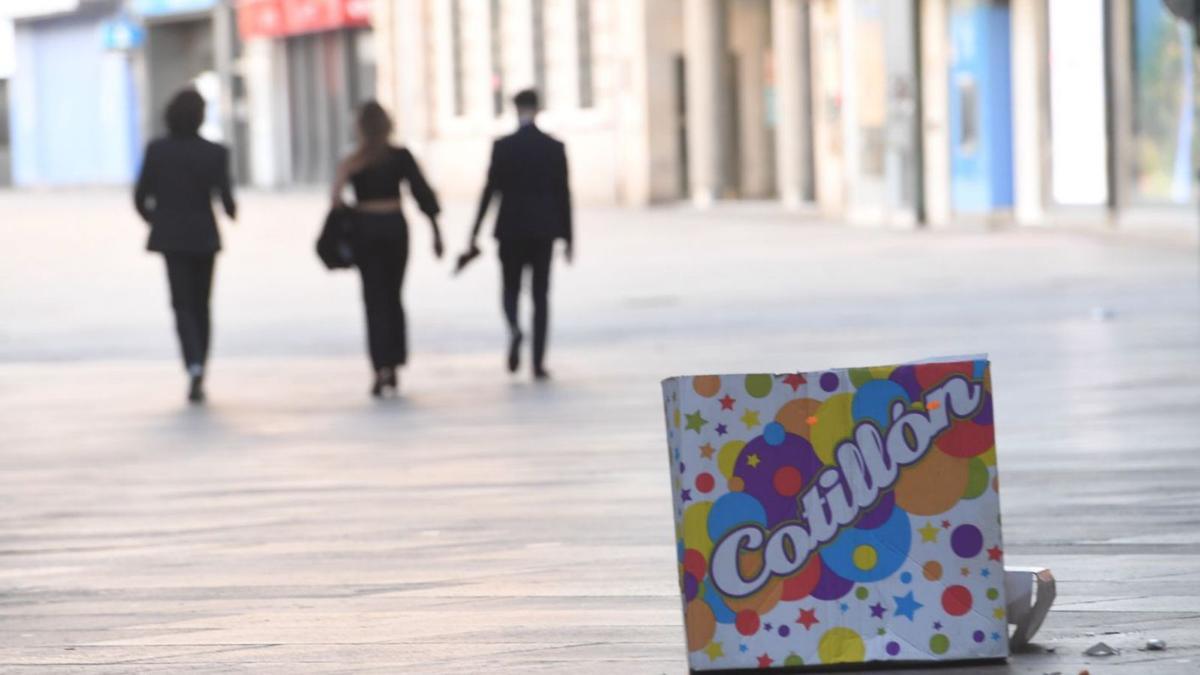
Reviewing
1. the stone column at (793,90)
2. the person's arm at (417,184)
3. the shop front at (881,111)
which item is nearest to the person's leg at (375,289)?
the person's arm at (417,184)

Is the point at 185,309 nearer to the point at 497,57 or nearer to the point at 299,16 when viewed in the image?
the point at 497,57

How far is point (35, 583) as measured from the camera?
7.25m

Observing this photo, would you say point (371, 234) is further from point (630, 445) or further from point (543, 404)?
point (630, 445)

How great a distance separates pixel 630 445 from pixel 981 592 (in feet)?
17.6

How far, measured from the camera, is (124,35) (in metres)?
70.2

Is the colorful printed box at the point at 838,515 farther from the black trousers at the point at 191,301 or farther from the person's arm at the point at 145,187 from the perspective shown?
the person's arm at the point at 145,187

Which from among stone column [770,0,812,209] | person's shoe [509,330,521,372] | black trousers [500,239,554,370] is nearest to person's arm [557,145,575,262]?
black trousers [500,239,554,370]

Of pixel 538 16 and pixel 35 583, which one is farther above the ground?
pixel 538 16

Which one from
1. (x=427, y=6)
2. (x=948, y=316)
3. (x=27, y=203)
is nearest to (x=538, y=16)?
(x=427, y=6)

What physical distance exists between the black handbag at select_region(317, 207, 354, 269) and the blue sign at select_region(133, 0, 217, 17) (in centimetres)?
5416

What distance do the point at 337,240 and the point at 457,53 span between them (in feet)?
131

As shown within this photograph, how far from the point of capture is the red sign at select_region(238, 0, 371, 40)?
58156 mm

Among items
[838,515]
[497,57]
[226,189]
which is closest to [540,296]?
[226,189]

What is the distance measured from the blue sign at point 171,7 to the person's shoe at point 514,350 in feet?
176
